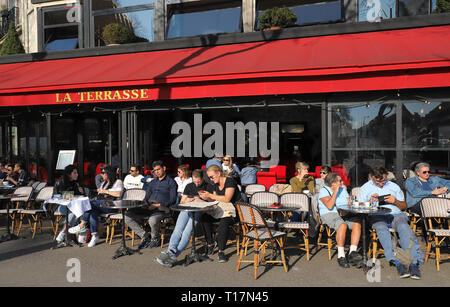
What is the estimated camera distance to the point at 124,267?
518 centimetres

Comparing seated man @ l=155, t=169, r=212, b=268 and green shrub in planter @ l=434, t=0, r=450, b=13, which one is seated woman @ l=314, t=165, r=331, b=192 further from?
green shrub in planter @ l=434, t=0, r=450, b=13

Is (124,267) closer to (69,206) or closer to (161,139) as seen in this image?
(69,206)

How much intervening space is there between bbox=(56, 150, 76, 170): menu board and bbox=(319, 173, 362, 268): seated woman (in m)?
7.21

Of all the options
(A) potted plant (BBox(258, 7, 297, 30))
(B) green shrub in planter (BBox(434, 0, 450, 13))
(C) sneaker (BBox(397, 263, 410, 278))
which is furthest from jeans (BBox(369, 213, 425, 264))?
(A) potted plant (BBox(258, 7, 297, 30))

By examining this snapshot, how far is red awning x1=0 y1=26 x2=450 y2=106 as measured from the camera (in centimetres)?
684

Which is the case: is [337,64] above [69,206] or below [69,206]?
above

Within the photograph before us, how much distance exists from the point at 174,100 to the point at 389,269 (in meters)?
5.91

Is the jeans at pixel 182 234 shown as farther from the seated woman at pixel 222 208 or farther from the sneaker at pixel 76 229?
the sneaker at pixel 76 229

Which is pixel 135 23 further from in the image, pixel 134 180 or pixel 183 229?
pixel 183 229

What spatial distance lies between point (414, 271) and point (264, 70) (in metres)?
4.36

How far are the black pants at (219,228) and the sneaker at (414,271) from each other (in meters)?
2.41
